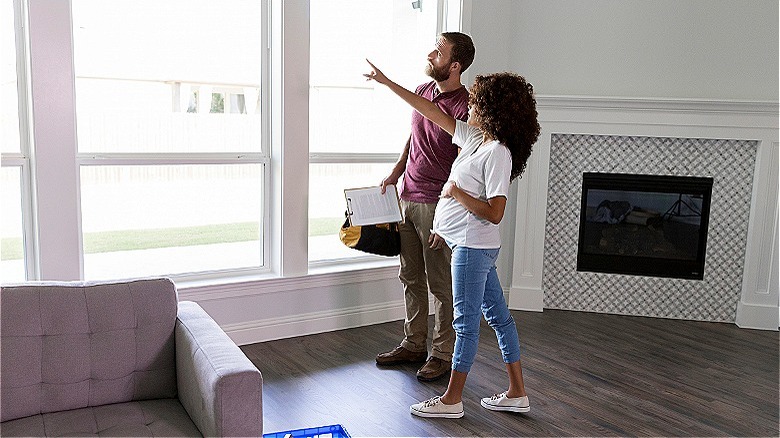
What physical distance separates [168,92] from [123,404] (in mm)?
1902

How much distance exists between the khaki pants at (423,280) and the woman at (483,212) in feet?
1.69

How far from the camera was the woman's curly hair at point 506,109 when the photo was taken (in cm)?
269

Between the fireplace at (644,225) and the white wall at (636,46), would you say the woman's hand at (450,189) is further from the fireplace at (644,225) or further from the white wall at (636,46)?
the fireplace at (644,225)

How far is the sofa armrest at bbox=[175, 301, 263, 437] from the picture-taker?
1915mm

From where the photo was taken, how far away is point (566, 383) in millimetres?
3418

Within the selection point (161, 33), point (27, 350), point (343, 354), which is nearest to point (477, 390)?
point (343, 354)

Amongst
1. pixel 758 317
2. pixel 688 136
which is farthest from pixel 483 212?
pixel 758 317

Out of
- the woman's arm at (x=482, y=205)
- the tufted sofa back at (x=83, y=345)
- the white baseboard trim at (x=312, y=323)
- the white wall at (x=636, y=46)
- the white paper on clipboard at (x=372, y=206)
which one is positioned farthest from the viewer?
the white wall at (x=636, y=46)

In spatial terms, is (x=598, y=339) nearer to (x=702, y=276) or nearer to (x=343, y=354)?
(x=702, y=276)

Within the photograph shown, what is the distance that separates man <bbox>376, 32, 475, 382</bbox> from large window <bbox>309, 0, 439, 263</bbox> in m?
0.62

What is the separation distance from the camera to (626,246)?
4777 millimetres

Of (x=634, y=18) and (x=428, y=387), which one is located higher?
(x=634, y=18)

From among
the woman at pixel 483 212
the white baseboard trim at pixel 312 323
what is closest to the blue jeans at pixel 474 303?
the woman at pixel 483 212

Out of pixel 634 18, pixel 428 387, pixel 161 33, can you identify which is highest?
pixel 634 18
